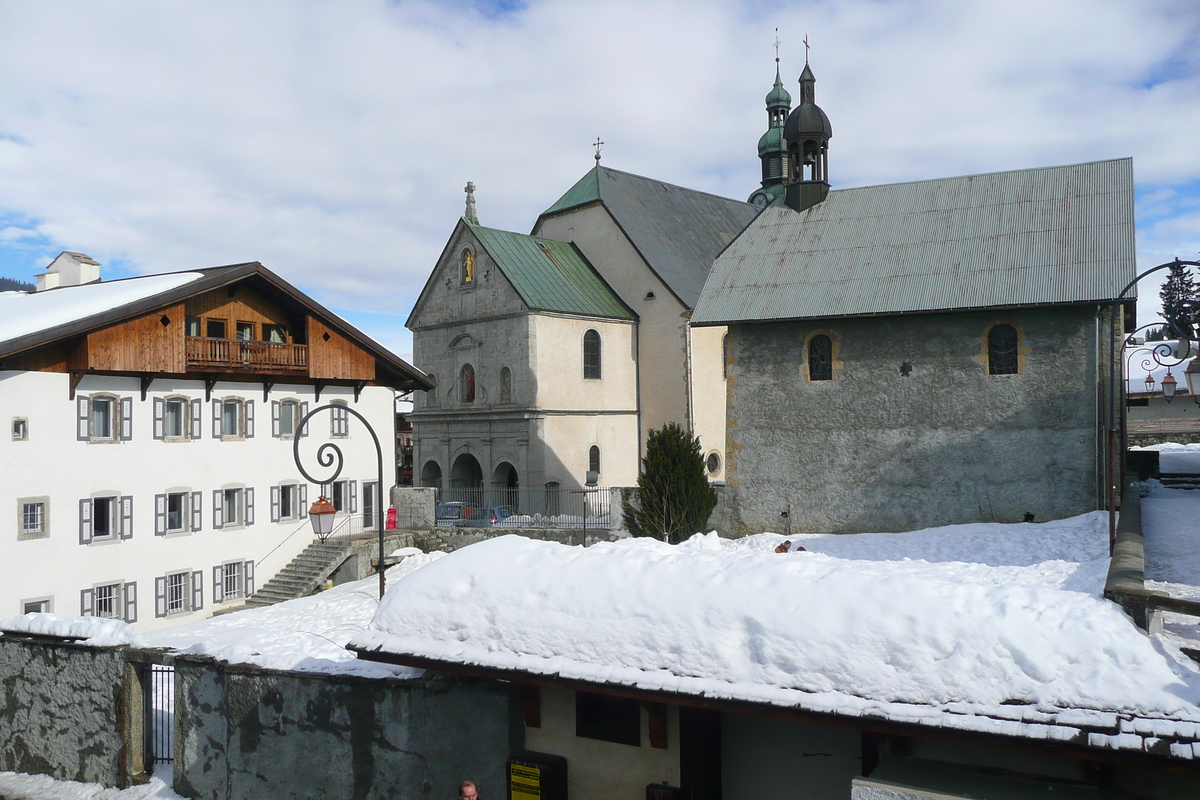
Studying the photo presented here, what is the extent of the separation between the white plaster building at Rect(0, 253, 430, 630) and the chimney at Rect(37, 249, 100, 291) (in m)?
6.41

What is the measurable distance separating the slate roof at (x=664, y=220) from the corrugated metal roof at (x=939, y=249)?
10.9m

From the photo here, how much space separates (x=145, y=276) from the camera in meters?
28.0

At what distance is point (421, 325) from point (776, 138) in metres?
A: 27.1

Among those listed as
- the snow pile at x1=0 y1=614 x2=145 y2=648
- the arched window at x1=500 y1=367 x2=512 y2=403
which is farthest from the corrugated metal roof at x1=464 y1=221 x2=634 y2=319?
the snow pile at x1=0 y1=614 x2=145 y2=648

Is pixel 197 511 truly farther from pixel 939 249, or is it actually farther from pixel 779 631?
pixel 779 631

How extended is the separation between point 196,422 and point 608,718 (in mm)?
19631

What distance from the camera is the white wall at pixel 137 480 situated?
68.8 ft

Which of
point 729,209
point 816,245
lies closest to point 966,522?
point 816,245

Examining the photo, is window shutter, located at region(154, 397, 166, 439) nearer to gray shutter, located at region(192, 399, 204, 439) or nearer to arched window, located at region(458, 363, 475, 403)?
gray shutter, located at region(192, 399, 204, 439)

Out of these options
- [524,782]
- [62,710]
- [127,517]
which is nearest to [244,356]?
[127,517]

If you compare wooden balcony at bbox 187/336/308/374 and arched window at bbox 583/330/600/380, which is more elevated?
arched window at bbox 583/330/600/380

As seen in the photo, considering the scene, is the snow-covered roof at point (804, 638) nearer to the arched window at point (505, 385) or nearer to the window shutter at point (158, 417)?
the window shutter at point (158, 417)

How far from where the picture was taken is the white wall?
68.8 feet

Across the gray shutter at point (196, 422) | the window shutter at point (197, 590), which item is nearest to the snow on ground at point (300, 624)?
the window shutter at point (197, 590)
